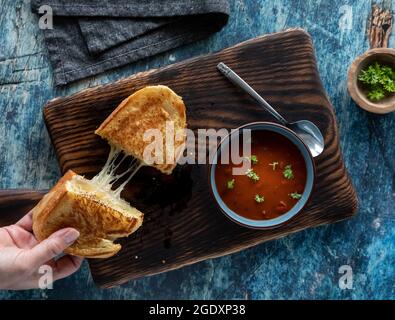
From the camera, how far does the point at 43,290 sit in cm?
349

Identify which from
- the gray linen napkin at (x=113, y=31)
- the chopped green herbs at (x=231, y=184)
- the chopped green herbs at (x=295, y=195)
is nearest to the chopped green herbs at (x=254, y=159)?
the chopped green herbs at (x=231, y=184)

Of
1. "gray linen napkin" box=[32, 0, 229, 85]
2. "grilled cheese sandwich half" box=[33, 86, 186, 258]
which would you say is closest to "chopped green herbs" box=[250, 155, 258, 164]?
"grilled cheese sandwich half" box=[33, 86, 186, 258]

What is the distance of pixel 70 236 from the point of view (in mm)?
2854

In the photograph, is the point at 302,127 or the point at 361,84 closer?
the point at 302,127

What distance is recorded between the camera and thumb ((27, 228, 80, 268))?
2.82 m

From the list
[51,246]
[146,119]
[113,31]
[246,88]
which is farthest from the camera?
[113,31]

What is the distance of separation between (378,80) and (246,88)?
75cm

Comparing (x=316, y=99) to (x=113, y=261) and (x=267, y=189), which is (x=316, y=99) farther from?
(x=113, y=261)

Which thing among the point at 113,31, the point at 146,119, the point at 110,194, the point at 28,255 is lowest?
the point at 28,255

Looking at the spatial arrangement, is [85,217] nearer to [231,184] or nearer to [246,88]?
[231,184]

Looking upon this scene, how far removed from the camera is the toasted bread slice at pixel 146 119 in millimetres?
3027

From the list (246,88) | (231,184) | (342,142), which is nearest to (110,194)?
(231,184)

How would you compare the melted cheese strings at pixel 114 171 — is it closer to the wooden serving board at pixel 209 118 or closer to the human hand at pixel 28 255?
the wooden serving board at pixel 209 118

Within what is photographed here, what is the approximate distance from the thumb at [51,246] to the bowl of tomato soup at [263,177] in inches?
29.5
